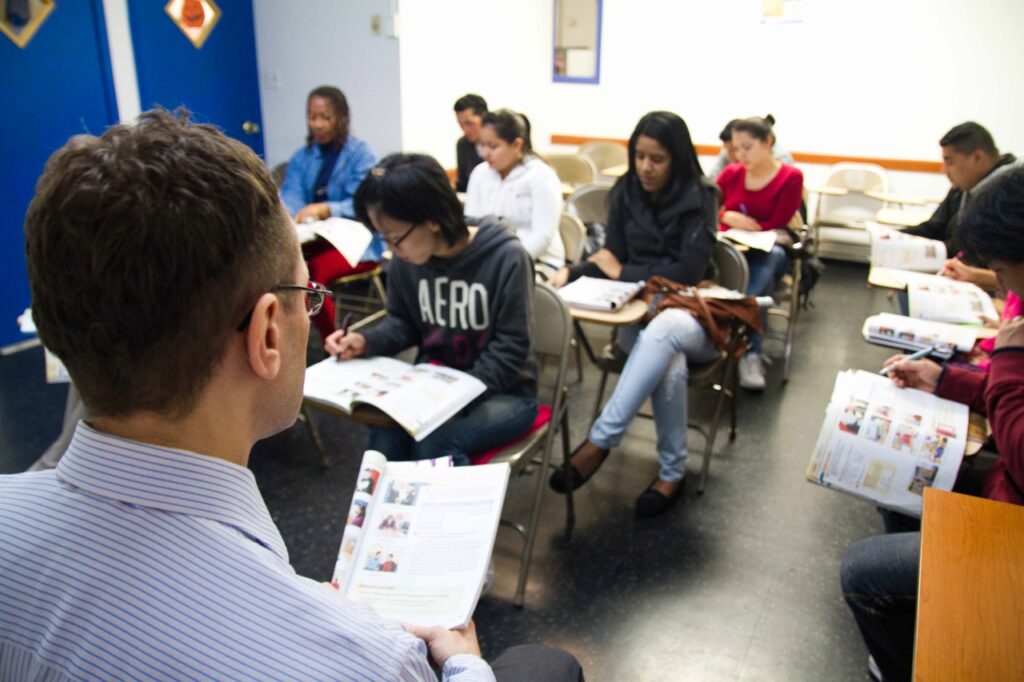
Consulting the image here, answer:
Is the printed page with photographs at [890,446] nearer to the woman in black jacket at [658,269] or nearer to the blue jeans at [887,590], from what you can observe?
the blue jeans at [887,590]

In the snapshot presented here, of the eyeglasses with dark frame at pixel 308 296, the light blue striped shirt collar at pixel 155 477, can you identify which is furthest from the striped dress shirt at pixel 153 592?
the eyeglasses with dark frame at pixel 308 296

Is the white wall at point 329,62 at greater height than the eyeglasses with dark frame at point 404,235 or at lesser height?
greater

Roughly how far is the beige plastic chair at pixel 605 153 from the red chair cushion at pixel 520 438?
4486mm

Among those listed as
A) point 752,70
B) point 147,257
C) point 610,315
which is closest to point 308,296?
point 147,257

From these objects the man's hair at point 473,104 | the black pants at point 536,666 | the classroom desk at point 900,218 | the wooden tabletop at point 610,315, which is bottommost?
the black pants at point 536,666

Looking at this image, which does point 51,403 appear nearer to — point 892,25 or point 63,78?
point 63,78

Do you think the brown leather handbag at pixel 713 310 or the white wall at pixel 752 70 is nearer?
the brown leather handbag at pixel 713 310

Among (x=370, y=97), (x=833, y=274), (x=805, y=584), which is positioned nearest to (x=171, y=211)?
(x=805, y=584)

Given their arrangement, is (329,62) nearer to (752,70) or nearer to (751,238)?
(751,238)

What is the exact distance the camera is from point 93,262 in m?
0.58

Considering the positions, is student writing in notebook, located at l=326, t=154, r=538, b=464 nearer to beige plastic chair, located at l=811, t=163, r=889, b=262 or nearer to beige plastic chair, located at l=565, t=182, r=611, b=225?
beige plastic chair, located at l=565, t=182, r=611, b=225

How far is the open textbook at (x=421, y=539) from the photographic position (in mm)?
1183

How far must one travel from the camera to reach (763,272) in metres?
3.60

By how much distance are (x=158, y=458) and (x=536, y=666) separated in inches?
26.6
